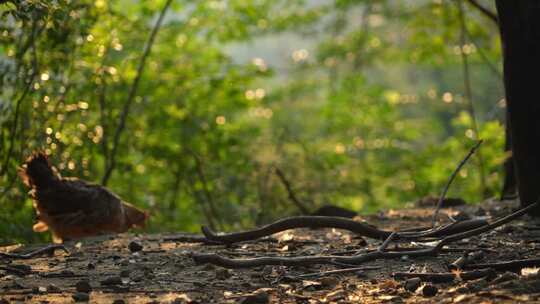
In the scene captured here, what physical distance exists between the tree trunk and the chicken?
323 centimetres

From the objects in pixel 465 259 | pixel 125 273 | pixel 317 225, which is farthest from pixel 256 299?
pixel 317 225

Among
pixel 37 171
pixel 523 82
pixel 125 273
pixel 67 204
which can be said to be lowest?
pixel 125 273

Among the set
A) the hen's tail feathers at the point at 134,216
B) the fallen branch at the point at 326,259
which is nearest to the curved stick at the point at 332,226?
the fallen branch at the point at 326,259

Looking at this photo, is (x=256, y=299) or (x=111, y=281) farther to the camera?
(x=111, y=281)

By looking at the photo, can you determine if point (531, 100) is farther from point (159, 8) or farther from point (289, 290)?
point (159, 8)

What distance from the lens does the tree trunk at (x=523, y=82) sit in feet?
15.6

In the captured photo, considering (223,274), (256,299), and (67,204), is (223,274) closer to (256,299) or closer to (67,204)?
(256,299)

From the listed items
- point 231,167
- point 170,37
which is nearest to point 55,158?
point 231,167

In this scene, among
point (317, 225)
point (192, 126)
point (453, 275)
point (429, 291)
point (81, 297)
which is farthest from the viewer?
point (192, 126)

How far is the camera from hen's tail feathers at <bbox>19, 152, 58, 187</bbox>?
18.2 feet

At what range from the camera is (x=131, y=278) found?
12.8ft

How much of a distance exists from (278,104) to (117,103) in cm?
1195

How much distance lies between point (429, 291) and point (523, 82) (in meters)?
2.23

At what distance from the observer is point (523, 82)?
192 inches
